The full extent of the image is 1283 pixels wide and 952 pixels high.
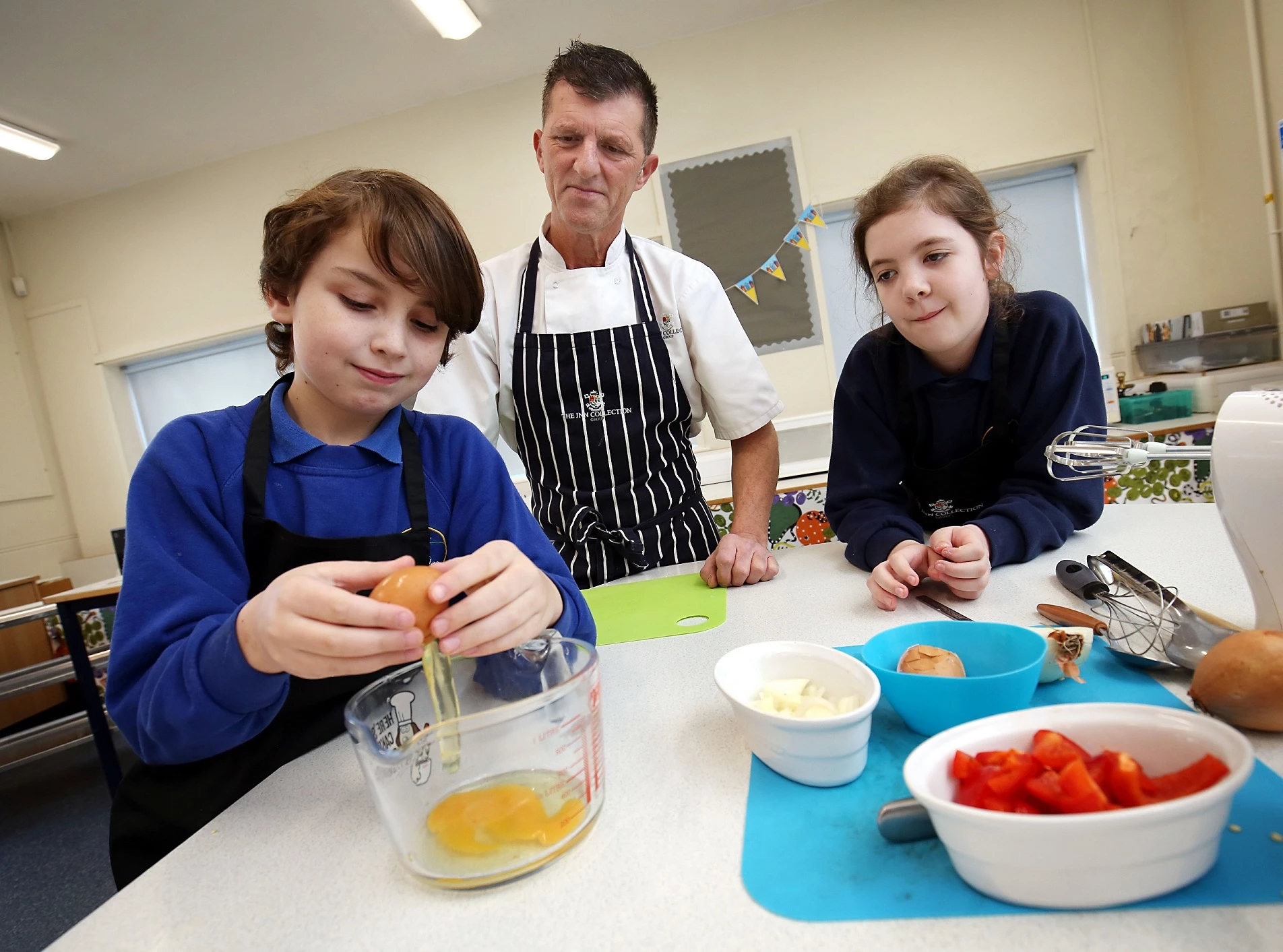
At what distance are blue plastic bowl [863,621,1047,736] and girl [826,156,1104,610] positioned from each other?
371 mm

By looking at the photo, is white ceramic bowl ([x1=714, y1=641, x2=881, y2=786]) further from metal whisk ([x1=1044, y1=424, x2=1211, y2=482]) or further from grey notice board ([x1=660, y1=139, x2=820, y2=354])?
grey notice board ([x1=660, y1=139, x2=820, y2=354])

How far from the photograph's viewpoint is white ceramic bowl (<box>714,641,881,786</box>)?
500mm

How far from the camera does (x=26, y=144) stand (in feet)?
11.3

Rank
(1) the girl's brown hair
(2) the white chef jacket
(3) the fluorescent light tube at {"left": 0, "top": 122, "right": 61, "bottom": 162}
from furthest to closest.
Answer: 1. (3) the fluorescent light tube at {"left": 0, "top": 122, "right": 61, "bottom": 162}
2. (2) the white chef jacket
3. (1) the girl's brown hair

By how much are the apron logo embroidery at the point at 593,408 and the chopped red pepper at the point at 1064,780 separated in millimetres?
1051

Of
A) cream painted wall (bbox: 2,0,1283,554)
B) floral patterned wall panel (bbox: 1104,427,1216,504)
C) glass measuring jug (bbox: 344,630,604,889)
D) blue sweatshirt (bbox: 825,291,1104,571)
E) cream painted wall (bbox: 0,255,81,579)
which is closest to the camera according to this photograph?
glass measuring jug (bbox: 344,630,604,889)

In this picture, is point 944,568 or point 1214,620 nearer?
point 1214,620

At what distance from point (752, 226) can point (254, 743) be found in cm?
323

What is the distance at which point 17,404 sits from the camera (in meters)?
4.18

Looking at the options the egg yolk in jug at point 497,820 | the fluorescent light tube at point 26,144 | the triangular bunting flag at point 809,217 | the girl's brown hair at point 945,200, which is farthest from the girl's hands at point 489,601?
the fluorescent light tube at point 26,144

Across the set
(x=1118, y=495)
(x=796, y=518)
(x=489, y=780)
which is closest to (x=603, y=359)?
(x=489, y=780)

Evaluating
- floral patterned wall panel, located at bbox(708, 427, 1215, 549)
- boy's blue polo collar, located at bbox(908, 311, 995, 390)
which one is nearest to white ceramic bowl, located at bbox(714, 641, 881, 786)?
boy's blue polo collar, located at bbox(908, 311, 995, 390)

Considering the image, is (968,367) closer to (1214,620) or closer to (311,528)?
(1214,620)

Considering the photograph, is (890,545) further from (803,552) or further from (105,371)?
(105,371)
